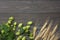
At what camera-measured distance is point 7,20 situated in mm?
1310

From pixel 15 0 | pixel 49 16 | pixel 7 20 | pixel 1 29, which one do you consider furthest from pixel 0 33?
pixel 49 16

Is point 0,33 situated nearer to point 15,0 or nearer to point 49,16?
point 15,0

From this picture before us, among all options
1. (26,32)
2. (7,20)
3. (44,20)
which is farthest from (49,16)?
A: (7,20)

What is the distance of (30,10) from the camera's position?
132 centimetres

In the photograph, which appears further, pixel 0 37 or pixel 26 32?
pixel 26 32

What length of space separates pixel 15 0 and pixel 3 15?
148 mm

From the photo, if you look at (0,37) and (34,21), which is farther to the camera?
(34,21)

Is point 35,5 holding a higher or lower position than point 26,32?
higher

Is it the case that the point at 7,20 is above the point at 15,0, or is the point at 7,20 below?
below

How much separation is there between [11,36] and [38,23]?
0.86ft

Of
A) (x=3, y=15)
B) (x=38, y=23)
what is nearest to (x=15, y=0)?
(x=3, y=15)

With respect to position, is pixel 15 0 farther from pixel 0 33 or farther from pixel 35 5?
pixel 0 33

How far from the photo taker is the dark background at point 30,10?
4.27 ft

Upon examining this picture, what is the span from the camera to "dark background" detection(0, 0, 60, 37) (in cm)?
130
